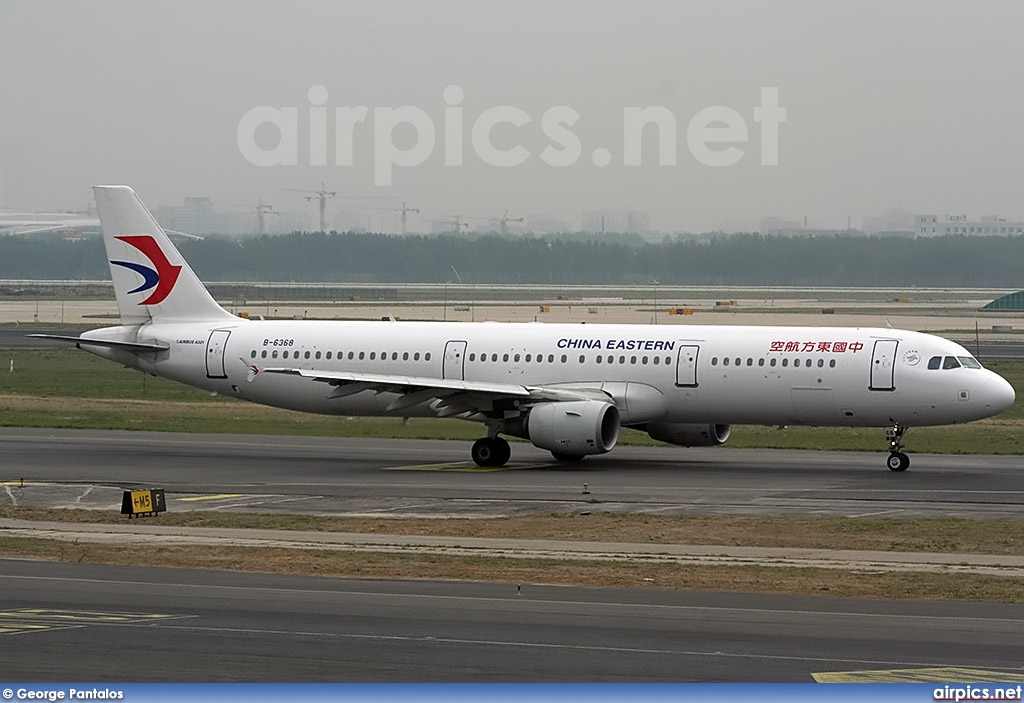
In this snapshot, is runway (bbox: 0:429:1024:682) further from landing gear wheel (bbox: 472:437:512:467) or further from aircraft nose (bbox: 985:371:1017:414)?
landing gear wheel (bbox: 472:437:512:467)

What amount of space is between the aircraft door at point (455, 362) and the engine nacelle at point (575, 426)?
377cm

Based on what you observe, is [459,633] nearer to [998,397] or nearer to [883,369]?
[883,369]

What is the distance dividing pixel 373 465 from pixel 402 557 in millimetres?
17209

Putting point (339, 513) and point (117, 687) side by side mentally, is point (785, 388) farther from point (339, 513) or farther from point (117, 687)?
point (117, 687)

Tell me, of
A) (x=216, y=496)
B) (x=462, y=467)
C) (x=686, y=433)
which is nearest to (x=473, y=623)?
(x=216, y=496)

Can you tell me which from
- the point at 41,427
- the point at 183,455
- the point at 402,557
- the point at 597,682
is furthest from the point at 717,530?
the point at 41,427

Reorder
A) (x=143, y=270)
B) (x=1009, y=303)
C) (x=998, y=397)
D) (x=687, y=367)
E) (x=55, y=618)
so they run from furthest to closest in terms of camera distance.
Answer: (x=1009, y=303) < (x=143, y=270) < (x=687, y=367) < (x=998, y=397) < (x=55, y=618)

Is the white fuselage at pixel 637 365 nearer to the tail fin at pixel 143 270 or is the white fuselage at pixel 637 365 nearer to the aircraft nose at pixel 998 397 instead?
the aircraft nose at pixel 998 397

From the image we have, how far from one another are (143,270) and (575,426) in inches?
645

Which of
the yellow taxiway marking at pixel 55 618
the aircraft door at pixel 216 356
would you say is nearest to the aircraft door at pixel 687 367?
the aircraft door at pixel 216 356

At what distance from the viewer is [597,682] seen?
16734 millimetres

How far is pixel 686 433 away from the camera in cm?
4531

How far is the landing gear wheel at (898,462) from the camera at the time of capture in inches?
1649

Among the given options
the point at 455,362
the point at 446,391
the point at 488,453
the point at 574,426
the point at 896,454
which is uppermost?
the point at 455,362
